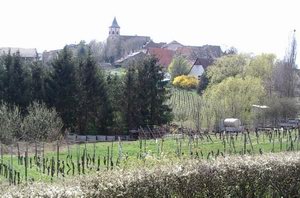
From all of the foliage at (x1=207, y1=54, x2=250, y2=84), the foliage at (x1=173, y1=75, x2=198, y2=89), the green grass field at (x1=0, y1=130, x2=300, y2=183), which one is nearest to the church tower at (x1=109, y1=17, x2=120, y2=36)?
the foliage at (x1=173, y1=75, x2=198, y2=89)

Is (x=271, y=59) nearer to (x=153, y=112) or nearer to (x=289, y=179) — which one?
(x=153, y=112)

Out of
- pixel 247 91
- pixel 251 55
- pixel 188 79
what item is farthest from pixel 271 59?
pixel 188 79

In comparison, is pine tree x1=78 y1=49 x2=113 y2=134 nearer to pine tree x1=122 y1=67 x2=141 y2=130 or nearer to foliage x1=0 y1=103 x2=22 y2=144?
pine tree x1=122 y1=67 x2=141 y2=130

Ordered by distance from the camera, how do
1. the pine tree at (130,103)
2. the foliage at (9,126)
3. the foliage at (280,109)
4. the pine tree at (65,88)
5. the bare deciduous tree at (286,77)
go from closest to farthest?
the foliage at (9,126) → the pine tree at (65,88) → the pine tree at (130,103) → the foliage at (280,109) → the bare deciduous tree at (286,77)

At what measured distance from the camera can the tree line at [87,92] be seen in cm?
3369

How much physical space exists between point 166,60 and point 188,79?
24.4 m

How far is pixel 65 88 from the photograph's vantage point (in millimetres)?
33875

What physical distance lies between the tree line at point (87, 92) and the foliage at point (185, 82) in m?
24.2

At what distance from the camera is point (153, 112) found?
35250 millimetres

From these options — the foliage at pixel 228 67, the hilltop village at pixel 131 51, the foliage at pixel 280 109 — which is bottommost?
the foliage at pixel 280 109

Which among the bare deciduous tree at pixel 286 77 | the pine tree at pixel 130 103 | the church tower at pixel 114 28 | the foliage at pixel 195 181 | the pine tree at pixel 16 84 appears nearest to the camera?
the foliage at pixel 195 181

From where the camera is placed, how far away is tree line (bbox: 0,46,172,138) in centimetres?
3369

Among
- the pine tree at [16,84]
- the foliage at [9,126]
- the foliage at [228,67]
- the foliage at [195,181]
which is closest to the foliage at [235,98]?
the foliage at [228,67]

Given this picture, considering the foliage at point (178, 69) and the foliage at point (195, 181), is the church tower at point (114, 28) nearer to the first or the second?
the foliage at point (178, 69)
